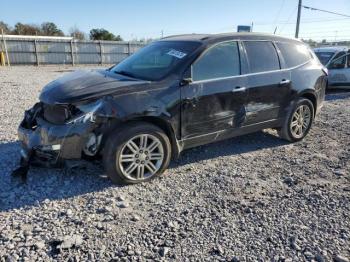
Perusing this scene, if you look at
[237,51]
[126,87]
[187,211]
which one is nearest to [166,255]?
[187,211]

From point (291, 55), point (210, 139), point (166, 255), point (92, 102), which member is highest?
point (291, 55)

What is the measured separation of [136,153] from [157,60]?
1517 millimetres

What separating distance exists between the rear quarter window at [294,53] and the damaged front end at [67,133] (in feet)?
10.8

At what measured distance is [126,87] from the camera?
387 cm

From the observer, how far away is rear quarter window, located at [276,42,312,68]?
17.7 feet

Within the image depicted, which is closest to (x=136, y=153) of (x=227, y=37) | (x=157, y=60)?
(x=157, y=60)

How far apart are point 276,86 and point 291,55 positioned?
2.60 ft

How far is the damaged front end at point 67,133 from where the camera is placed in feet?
11.8

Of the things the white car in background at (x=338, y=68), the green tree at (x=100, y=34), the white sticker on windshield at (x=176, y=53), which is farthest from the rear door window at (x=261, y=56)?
the green tree at (x=100, y=34)

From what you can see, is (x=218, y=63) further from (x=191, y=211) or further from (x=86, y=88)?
(x=191, y=211)

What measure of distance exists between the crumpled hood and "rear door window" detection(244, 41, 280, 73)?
182cm

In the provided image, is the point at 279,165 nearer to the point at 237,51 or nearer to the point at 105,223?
the point at 237,51

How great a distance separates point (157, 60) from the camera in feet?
15.3

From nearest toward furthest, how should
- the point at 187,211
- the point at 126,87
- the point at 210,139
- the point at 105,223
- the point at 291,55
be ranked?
the point at 105,223
the point at 187,211
the point at 126,87
the point at 210,139
the point at 291,55
